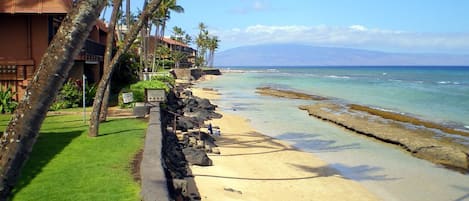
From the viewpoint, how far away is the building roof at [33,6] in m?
17.0

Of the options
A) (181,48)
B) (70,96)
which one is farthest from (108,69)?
(181,48)

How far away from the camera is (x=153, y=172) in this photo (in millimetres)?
8016

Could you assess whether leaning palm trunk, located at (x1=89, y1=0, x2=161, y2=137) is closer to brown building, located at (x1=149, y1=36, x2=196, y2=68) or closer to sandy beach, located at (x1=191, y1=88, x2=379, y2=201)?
sandy beach, located at (x1=191, y1=88, x2=379, y2=201)

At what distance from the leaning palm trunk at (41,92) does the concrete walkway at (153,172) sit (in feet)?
12.2

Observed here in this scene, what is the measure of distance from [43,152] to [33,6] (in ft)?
30.7

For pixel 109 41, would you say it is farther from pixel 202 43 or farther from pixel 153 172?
pixel 202 43

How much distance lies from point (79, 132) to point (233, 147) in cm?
602

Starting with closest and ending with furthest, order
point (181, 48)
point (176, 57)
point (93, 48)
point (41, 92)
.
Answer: point (41, 92)
point (93, 48)
point (176, 57)
point (181, 48)

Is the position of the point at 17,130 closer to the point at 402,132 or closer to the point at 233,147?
the point at 233,147

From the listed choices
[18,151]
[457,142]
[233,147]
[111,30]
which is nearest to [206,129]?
[233,147]

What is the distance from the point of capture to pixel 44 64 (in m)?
2.98

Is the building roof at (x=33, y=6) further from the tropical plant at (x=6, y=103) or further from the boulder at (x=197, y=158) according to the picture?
the boulder at (x=197, y=158)

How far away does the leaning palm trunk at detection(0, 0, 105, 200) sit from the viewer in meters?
2.96

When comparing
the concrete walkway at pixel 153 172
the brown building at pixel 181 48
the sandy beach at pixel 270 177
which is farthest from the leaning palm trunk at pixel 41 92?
the brown building at pixel 181 48
